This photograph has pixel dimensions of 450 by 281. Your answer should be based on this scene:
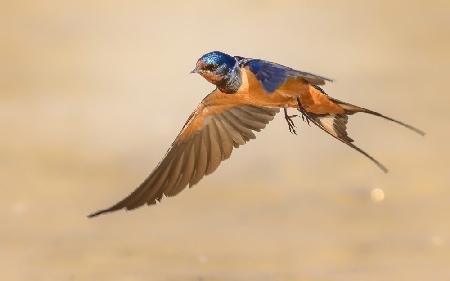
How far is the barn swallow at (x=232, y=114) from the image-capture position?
2.79 meters

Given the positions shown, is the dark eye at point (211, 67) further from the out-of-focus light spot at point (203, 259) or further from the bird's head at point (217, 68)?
the out-of-focus light spot at point (203, 259)

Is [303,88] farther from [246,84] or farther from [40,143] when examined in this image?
[40,143]

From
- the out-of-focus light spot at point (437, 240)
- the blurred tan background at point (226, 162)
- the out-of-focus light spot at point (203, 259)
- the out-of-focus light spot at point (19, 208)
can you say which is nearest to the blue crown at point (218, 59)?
the blurred tan background at point (226, 162)

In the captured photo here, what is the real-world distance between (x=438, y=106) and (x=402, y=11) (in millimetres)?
1399

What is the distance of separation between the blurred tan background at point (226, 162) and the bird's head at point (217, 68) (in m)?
1.61

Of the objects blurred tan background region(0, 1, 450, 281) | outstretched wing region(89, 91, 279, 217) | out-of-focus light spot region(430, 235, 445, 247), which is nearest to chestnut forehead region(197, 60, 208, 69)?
outstretched wing region(89, 91, 279, 217)

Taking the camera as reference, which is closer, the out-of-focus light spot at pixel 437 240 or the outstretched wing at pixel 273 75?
the outstretched wing at pixel 273 75

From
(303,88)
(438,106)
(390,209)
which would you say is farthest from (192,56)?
(303,88)

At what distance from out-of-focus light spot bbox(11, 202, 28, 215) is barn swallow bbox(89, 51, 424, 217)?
201 centimetres

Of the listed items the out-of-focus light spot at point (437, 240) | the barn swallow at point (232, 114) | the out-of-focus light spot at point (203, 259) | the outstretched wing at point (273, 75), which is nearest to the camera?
the outstretched wing at point (273, 75)

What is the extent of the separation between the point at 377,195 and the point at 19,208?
1.47 metres

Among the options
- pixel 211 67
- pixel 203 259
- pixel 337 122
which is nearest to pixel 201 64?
pixel 211 67

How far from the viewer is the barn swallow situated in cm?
279

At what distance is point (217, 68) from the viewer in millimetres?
2838
